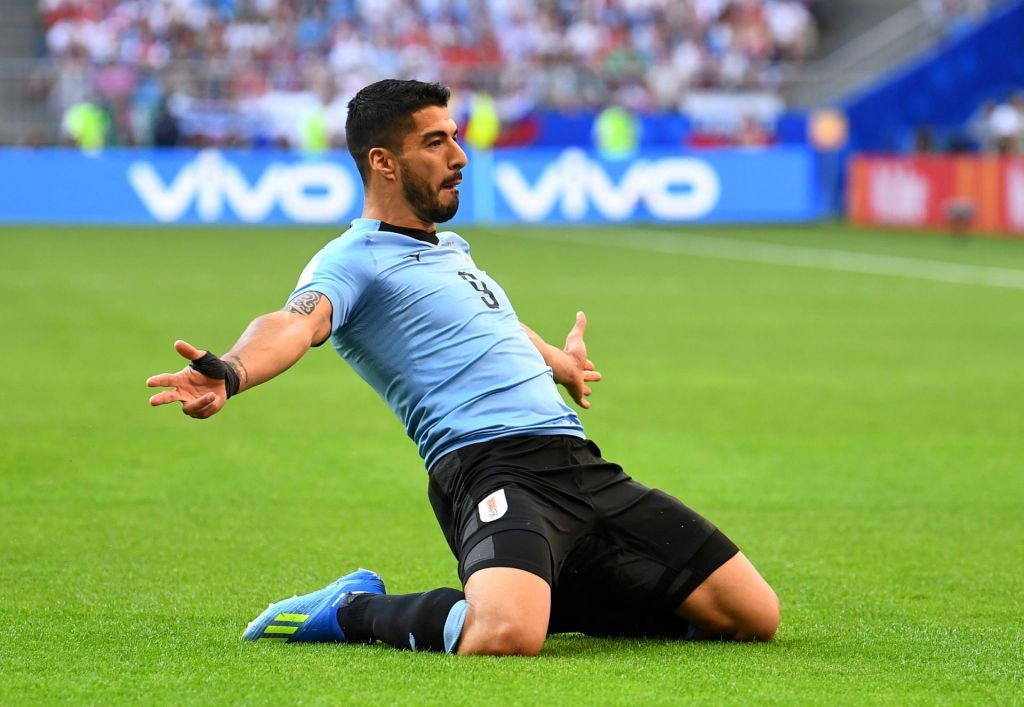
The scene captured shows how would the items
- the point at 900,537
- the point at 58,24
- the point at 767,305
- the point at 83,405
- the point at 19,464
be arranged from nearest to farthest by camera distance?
the point at 900,537
the point at 19,464
the point at 83,405
the point at 767,305
the point at 58,24

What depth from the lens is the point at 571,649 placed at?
17.4 ft

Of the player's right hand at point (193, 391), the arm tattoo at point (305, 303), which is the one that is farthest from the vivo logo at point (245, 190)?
the player's right hand at point (193, 391)

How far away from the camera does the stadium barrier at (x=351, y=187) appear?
105ft

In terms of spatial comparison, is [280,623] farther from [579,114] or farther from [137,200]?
[579,114]

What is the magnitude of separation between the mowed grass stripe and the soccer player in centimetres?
1548

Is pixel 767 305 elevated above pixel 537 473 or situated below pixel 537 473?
below

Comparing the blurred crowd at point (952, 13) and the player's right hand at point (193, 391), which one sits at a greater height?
the blurred crowd at point (952, 13)

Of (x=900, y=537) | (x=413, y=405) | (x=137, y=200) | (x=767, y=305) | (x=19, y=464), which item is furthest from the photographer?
(x=137, y=200)

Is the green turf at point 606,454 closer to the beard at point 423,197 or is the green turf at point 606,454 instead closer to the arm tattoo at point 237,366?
the arm tattoo at point 237,366

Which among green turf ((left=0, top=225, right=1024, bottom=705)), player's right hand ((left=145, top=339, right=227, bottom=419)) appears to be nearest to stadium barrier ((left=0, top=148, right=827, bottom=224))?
green turf ((left=0, top=225, right=1024, bottom=705))

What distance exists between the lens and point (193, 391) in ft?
14.9

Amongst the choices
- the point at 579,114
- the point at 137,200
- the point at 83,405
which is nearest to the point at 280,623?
the point at 83,405

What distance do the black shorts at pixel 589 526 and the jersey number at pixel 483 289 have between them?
47 centimetres

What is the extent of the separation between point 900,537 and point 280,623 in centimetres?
307
